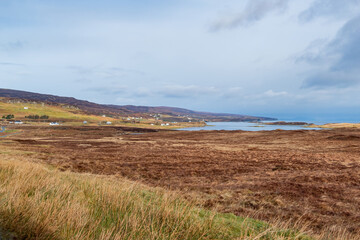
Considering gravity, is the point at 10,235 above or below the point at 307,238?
above

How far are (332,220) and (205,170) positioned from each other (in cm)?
1101

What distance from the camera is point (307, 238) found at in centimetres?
573

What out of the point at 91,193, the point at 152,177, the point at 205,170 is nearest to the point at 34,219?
the point at 91,193

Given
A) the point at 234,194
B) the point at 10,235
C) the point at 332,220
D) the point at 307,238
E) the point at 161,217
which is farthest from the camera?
the point at 234,194

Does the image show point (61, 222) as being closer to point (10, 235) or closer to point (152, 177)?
point (10, 235)

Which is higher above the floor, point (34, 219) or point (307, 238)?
point (34, 219)

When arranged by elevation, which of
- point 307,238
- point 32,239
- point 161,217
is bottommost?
point 307,238

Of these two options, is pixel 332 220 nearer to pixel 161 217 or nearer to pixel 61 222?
pixel 161 217

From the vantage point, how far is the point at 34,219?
3.62 meters

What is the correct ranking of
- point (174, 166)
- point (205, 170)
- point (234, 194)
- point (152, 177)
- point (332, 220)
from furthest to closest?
1. point (174, 166)
2. point (205, 170)
3. point (152, 177)
4. point (234, 194)
5. point (332, 220)

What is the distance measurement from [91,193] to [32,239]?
351 cm

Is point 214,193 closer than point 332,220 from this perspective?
No

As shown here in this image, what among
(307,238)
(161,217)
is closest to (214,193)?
(307,238)

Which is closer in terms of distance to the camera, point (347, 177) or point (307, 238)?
point (307, 238)
